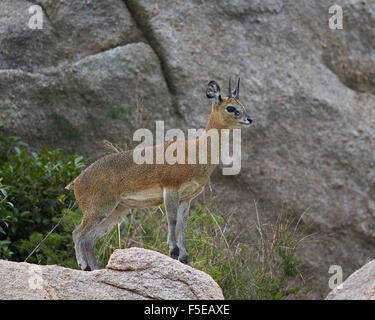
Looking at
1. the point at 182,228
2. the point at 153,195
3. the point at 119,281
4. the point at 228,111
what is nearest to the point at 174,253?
the point at 182,228

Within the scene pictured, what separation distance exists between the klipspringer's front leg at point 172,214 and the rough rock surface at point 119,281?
3.64ft

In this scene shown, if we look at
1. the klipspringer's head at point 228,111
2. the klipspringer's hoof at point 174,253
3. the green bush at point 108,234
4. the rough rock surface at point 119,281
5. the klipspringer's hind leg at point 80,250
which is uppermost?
the klipspringer's head at point 228,111

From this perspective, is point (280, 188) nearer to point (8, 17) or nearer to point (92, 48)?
point (92, 48)

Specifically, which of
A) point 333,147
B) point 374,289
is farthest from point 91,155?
point 374,289

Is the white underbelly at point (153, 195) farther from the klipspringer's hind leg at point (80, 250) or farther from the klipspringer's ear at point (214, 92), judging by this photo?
the klipspringer's ear at point (214, 92)

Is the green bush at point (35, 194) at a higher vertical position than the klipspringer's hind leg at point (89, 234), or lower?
lower

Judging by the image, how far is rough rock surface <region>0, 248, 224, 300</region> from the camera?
6484mm

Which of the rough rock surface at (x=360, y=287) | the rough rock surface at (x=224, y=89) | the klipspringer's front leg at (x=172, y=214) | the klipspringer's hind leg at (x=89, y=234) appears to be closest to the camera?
the rough rock surface at (x=360, y=287)

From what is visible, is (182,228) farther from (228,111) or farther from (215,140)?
(228,111)

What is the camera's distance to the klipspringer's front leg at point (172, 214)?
805 cm

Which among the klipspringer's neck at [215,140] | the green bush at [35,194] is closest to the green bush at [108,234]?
the green bush at [35,194]

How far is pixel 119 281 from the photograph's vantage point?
6723 mm

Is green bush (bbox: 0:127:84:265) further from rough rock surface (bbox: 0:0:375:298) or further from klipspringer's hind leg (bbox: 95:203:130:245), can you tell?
klipspringer's hind leg (bbox: 95:203:130:245)

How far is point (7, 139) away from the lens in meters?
11.7
